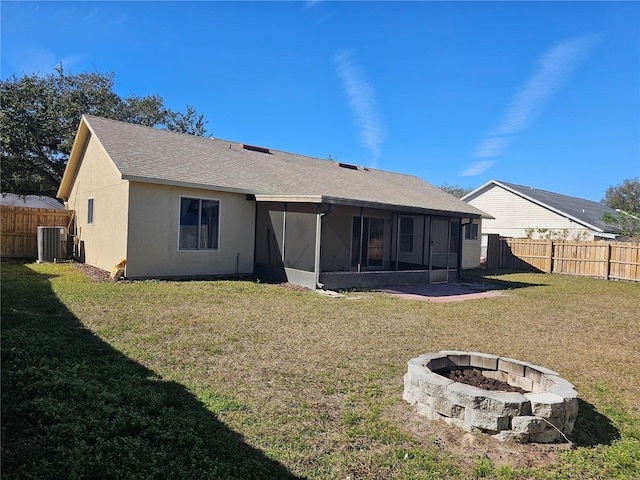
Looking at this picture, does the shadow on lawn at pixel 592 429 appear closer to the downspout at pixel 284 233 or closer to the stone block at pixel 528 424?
the stone block at pixel 528 424

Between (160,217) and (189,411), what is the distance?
8.37 meters

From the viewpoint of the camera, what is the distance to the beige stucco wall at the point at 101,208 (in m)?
11.2

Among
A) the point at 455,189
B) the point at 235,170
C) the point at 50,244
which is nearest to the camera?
the point at 235,170

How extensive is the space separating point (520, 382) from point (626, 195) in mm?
61420

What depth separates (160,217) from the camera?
1111cm

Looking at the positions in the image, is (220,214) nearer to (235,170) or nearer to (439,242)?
(235,170)

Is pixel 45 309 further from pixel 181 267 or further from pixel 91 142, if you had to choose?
pixel 91 142

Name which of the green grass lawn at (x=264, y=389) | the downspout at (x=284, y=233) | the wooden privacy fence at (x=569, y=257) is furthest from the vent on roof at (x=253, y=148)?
the wooden privacy fence at (x=569, y=257)

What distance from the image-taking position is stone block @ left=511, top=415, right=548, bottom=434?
11.2ft

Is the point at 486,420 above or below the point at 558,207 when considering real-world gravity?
below

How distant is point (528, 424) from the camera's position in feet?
11.2

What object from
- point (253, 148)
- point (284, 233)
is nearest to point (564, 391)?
point (284, 233)

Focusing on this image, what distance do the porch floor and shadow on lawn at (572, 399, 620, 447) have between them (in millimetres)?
6357

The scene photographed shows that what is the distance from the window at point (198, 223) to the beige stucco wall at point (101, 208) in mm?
1503
